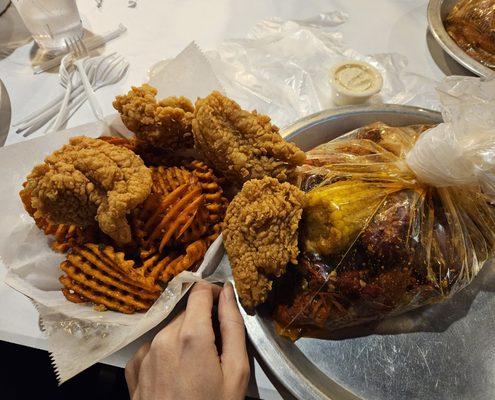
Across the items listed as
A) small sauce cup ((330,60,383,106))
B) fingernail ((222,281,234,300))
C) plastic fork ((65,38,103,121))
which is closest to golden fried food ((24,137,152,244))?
fingernail ((222,281,234,300))

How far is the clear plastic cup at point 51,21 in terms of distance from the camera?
5.18ft

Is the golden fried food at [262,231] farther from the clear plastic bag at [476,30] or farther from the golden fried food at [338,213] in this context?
the clear plastic bag at [476,30]

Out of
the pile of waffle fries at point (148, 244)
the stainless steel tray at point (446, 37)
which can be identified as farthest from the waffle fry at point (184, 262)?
the stainless steel tray at point (446, 37)

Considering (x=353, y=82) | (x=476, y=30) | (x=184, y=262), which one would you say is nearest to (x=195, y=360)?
(x=184, y=262)

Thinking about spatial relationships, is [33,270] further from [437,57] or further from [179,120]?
[437,57]

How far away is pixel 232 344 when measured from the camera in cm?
91

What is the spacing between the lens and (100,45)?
1.77 m

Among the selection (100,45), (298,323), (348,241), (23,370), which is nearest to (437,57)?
(348,241)

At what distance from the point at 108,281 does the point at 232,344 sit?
317 millimetres

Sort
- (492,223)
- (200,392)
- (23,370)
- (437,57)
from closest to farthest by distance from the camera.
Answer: (200,392)
(492,223)
(23,370)
(437,57)

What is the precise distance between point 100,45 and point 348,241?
1462mm

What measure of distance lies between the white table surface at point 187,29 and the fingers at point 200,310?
37.0 inches

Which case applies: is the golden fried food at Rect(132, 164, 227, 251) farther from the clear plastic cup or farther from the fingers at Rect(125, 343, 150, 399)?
the clear plastic cup

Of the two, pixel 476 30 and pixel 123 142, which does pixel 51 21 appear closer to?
pixel 123 142
